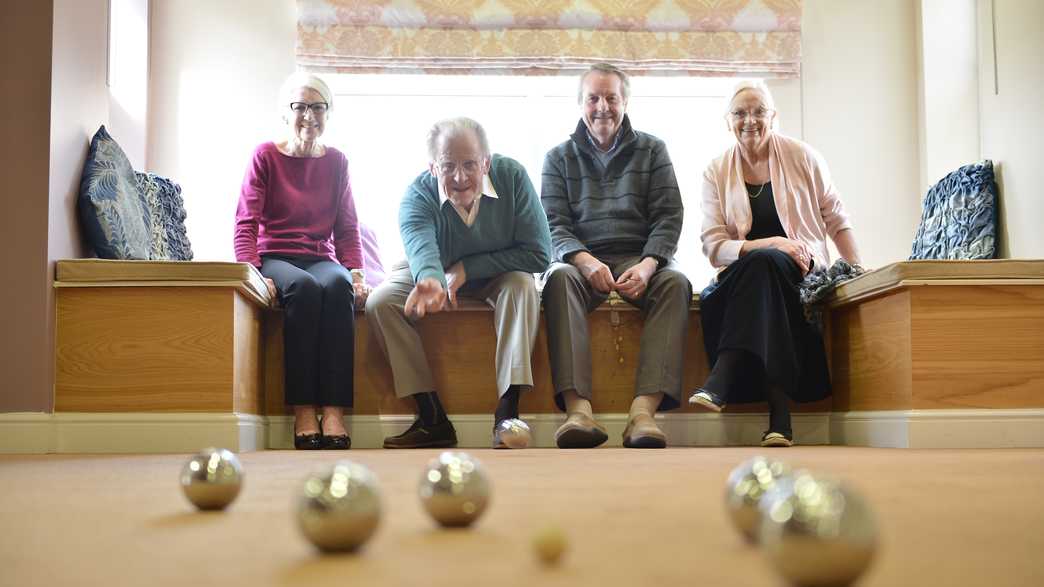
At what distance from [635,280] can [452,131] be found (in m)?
0.64

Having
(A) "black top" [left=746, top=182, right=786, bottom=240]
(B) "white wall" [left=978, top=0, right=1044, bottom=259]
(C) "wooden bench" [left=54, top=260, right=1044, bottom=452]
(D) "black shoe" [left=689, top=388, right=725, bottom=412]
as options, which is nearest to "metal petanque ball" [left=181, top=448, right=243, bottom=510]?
(C) "wooden bench" [left=54, top=260, right=1044, bottom=452]

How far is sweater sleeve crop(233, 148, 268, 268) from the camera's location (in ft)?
10.2

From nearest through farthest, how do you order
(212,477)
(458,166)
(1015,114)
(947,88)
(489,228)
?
(212,477) < (458,166) < (489,228) < (1015,114) < (947,88)

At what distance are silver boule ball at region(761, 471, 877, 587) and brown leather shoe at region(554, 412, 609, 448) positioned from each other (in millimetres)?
2164

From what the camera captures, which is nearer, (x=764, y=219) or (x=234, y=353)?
(x=234, y=353)

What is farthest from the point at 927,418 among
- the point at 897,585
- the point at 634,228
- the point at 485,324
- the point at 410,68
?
the point at 410,68

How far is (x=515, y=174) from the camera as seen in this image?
3031 mm

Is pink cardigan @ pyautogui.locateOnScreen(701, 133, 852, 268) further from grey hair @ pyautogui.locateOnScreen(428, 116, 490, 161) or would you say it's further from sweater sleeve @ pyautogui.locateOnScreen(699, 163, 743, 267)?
grey hair @ pyautogui.locateOnScreen(428, 116, 490, 161)

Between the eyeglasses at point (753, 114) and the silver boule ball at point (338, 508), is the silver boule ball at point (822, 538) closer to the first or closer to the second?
the silver boule ball at point (338, 508)

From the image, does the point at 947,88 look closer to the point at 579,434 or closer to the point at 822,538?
the point at 579,434

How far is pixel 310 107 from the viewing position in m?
3.14

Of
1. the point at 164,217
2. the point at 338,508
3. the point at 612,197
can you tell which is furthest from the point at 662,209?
the point at 338,508

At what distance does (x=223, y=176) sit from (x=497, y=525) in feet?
12.5

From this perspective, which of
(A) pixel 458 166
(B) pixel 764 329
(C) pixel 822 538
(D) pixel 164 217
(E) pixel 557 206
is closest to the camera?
(C) pixel 822 538
